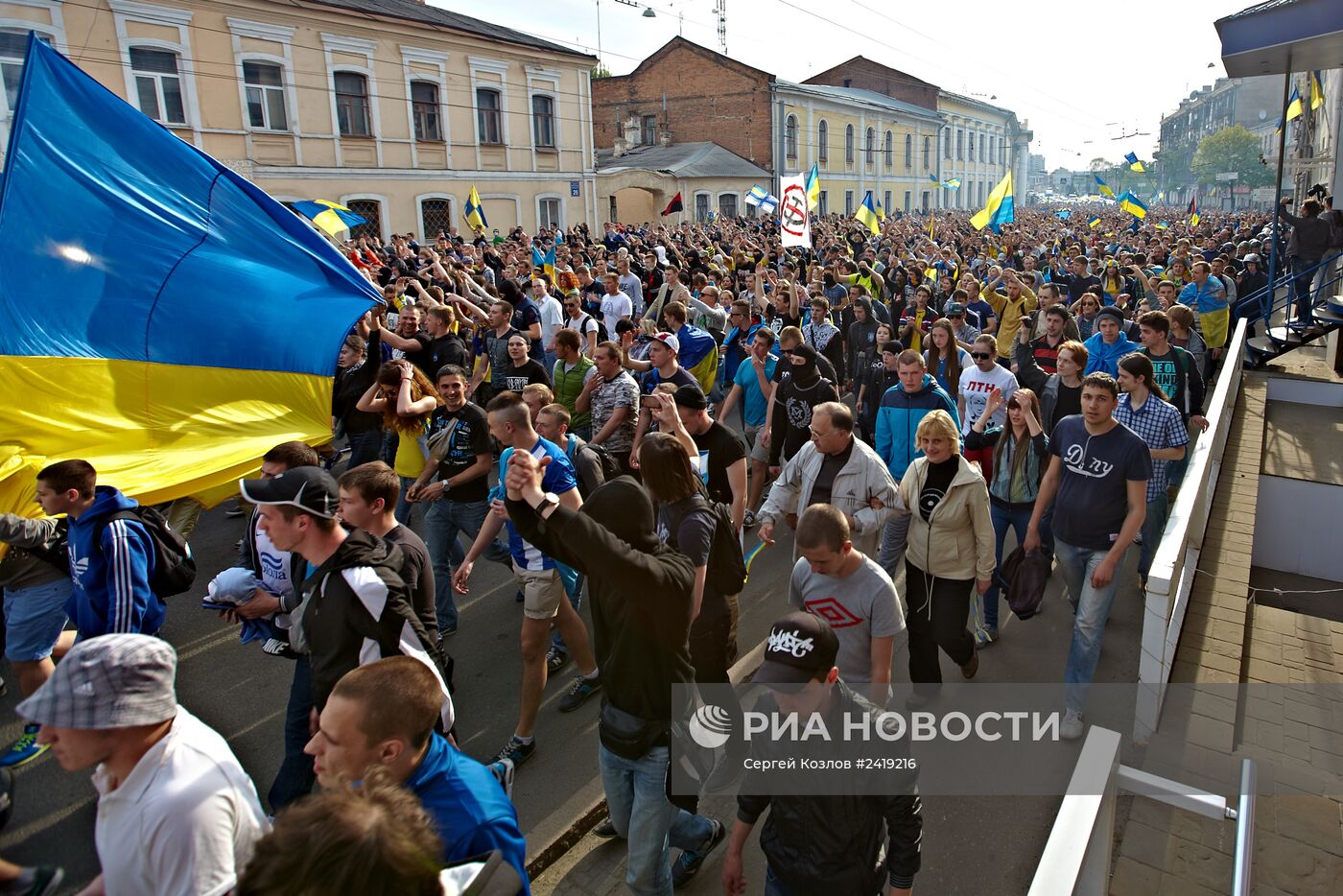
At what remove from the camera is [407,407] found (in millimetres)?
5820

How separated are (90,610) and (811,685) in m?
3.39

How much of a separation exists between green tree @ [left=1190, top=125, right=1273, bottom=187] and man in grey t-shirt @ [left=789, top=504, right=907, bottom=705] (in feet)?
276

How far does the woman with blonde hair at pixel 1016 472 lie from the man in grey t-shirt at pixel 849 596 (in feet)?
6.20

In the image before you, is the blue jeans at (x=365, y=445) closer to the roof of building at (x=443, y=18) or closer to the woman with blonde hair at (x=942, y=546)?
the woman with blonde hair at (x=942, y=546)

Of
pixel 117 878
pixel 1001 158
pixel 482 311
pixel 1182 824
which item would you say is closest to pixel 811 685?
pixel 117 878

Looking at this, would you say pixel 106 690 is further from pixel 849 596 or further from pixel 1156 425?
pixel 1156 425

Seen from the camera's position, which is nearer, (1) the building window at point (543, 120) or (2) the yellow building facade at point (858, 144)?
(1) the building window at point (543, 120)

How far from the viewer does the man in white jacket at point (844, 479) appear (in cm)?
468

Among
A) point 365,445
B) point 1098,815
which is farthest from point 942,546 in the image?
point 365,445

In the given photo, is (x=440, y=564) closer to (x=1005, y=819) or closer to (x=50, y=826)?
(x=50, y=826)

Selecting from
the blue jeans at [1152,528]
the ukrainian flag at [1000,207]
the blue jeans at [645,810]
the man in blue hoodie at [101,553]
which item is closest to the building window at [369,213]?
the ukrainian flag at [1000,207]

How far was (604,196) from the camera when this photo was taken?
3284cm

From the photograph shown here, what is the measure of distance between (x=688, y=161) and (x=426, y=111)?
15023 mm

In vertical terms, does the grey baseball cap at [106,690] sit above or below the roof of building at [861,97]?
below
